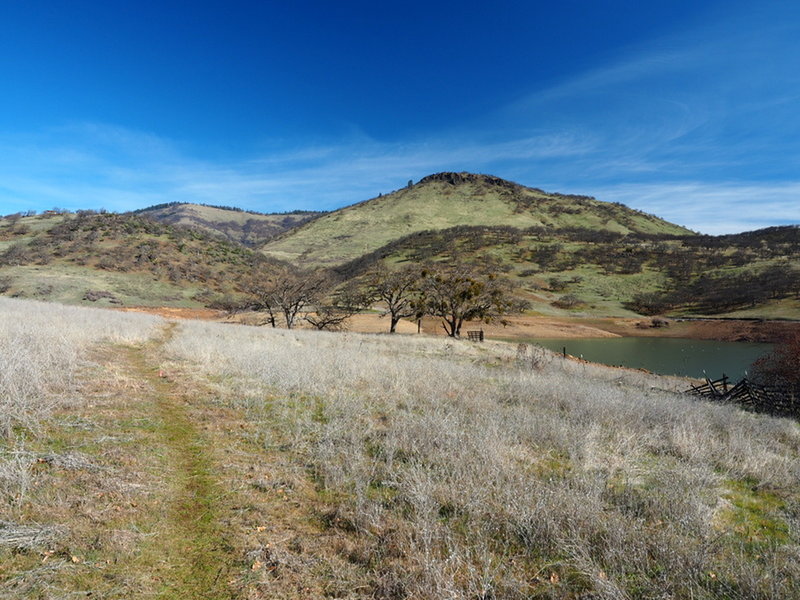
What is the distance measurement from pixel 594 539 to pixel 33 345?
11.8 m

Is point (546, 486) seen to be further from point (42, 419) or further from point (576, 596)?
point (42, 419)

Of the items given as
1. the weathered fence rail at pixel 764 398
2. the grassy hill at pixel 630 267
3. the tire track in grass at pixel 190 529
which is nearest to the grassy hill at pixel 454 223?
the grassy hill at pixel 630 267

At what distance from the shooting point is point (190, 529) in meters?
3.93

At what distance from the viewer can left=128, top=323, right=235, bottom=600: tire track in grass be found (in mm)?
3270

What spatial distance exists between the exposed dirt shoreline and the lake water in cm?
275

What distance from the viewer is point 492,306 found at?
3897cm

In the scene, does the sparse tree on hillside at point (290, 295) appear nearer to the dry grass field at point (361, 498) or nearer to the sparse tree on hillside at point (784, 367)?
the dry grass field at point (361, 498)

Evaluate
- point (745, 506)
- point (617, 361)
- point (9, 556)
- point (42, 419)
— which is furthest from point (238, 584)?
point (617, 361)

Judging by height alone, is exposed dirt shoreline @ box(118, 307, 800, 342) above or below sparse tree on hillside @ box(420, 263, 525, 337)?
below

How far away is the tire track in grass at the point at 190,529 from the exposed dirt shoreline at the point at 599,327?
40.4 metres

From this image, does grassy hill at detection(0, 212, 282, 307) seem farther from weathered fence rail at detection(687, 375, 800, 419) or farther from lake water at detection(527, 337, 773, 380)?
weathered fence rail at detection(687, 375, 800, 419)

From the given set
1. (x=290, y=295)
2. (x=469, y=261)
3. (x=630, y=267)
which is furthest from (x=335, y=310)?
(x=630, y=267)

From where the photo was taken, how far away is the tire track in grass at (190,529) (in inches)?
129

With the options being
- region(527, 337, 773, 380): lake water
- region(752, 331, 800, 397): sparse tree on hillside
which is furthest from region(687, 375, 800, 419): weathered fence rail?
region(527, 337, 773, 380): lake water
